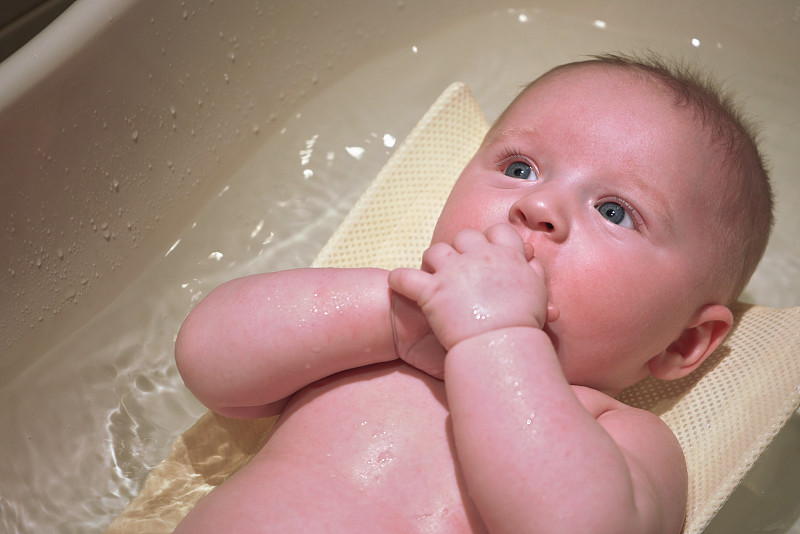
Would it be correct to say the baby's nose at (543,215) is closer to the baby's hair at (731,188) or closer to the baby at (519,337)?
the baby at (519,337)

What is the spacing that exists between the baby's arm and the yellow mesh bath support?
29 centimetres

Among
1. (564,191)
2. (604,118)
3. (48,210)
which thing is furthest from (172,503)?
(604,118)

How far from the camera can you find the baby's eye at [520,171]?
1.08 metres

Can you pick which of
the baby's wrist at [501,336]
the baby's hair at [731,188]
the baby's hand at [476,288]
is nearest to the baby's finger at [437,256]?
the baby's hand at [476,288]

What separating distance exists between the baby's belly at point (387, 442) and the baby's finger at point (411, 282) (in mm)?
170

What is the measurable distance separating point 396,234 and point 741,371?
64cm

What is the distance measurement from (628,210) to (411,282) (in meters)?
0.36

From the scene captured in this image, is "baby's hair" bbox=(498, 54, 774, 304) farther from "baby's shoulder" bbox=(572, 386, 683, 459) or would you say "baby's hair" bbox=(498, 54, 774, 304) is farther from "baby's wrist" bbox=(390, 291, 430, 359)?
"baby's wrist" bbox=(390, 291, 430, 359)

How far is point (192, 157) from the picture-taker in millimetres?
1547

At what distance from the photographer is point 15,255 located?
121cm

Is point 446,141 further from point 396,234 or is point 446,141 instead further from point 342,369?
point 342,369

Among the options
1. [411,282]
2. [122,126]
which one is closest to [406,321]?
[411,282]

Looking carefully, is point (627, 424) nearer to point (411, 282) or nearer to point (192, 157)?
point (411, 282)

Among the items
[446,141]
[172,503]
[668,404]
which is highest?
[446,141]
